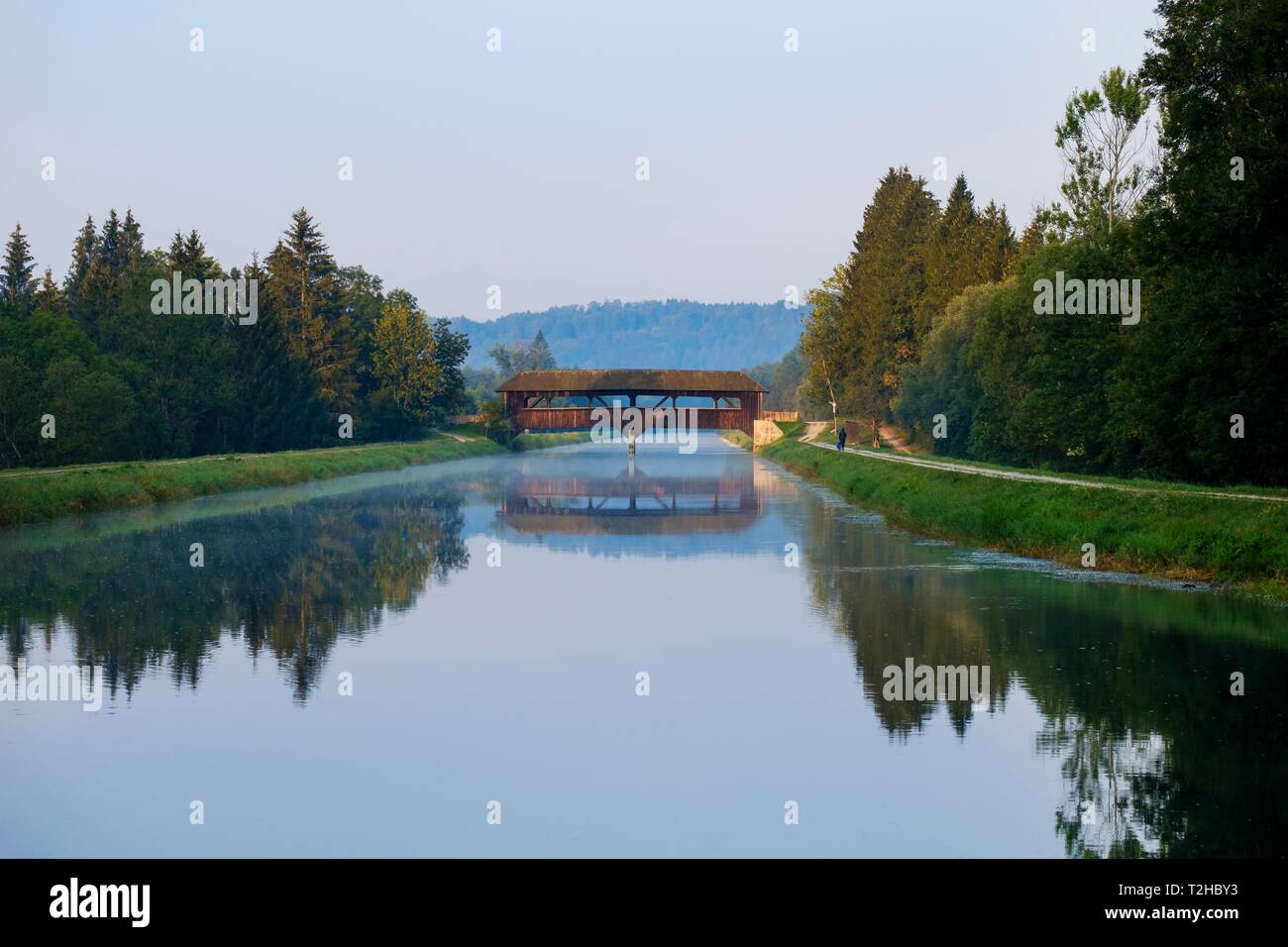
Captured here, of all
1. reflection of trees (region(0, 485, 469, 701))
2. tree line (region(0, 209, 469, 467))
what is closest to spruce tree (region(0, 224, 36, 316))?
tree line (region(0, 209, 469, 467))

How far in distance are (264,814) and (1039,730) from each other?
8.40 meters

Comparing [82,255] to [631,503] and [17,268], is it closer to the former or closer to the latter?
[17,268]

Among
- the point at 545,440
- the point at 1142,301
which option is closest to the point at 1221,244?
the point at 1142,301

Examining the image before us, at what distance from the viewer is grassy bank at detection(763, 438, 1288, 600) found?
25.3 meters

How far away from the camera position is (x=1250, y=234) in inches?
1236

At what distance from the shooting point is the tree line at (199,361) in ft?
189

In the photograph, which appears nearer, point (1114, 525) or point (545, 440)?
point (1114, 525)

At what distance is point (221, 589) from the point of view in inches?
1095

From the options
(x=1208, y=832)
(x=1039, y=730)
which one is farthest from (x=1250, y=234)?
(x=1208, y=832)

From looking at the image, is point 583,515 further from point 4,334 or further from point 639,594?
point 4,334

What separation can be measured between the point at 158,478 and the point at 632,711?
1541 inches

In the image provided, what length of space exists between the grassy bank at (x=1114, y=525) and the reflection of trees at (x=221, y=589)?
1371 centimetres

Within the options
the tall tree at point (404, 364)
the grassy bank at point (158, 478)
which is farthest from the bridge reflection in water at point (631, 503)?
the tall tree at point (404, 364)

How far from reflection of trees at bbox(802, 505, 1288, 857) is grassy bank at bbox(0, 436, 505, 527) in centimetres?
2536
